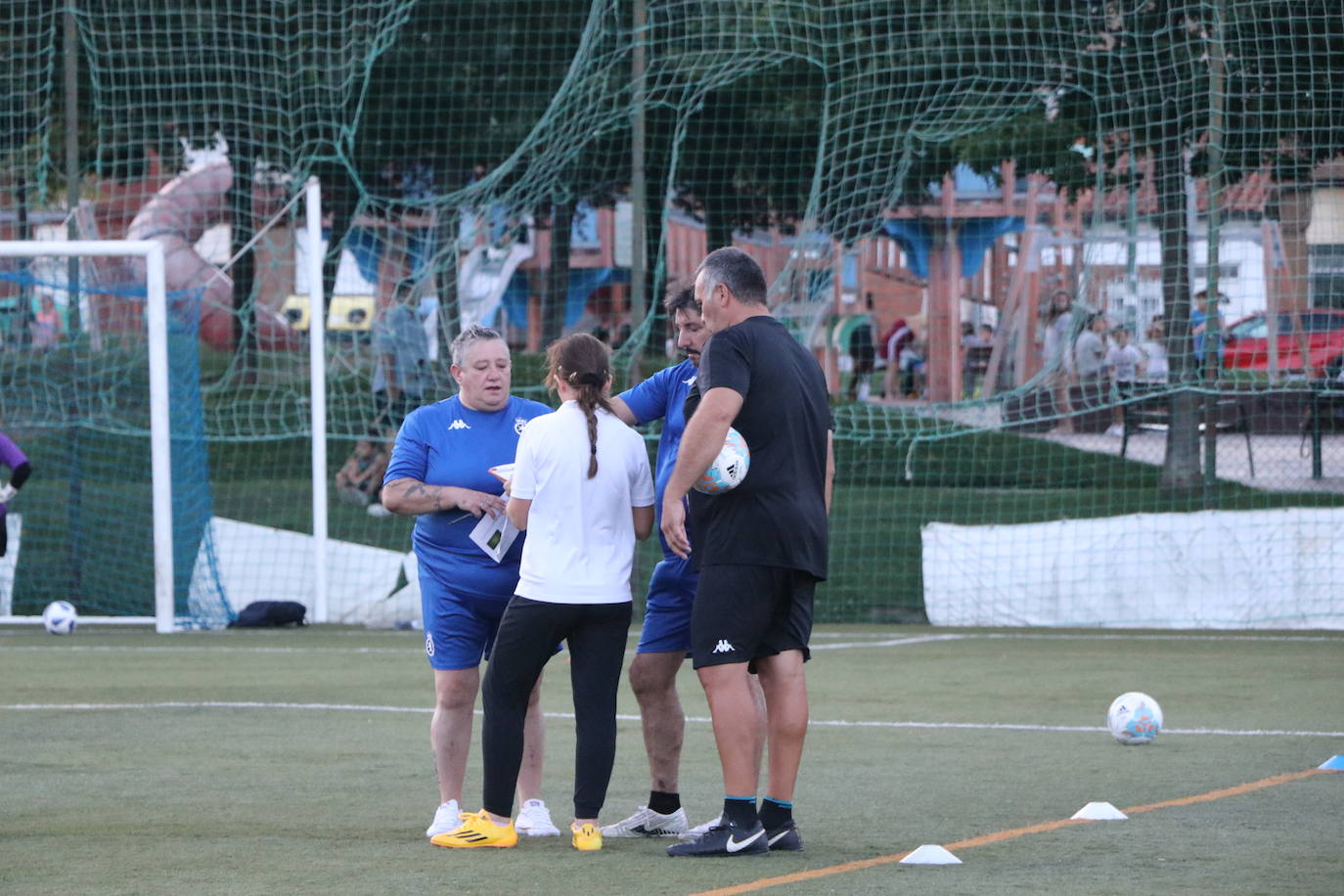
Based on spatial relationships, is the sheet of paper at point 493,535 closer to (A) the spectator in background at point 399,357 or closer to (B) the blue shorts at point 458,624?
(B) the blue shorts at point 458,624

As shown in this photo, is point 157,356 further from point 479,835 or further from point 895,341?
point 895,341

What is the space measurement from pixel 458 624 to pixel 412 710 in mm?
3700

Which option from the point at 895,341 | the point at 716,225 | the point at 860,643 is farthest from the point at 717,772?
the point at 895,341

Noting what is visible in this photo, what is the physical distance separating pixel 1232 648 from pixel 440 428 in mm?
7425

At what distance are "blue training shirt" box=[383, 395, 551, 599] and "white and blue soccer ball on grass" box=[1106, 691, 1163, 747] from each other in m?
3.23

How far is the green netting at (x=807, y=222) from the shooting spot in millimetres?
13891

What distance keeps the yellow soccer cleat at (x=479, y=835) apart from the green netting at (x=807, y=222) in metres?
8.33

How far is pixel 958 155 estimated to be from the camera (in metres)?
16.5

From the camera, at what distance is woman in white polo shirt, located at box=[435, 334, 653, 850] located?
613cm

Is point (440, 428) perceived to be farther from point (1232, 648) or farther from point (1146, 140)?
point (1146, 140)

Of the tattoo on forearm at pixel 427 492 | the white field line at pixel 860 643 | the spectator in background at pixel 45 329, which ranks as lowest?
the white field line at pixel 860 643


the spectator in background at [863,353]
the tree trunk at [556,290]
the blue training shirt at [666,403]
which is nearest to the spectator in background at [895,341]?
the spectator in background at [863,353]

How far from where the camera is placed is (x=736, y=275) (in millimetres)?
6289

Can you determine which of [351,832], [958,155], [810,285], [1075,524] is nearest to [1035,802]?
[351,832]
